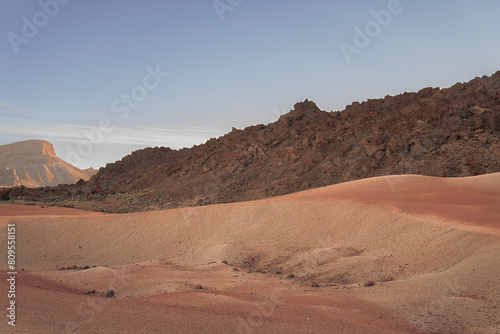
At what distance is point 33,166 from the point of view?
97125 mm

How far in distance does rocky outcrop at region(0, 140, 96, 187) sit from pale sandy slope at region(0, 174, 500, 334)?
86.5 m

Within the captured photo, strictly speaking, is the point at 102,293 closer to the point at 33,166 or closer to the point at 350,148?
the point at 350,148

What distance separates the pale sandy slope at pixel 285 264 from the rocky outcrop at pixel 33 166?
86463 millimetres

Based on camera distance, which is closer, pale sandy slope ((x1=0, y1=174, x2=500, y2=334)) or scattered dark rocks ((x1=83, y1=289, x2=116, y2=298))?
pale sandy slope ((x1=0, y1=174, x2=500, y2=334))

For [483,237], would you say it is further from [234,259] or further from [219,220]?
[219,220]

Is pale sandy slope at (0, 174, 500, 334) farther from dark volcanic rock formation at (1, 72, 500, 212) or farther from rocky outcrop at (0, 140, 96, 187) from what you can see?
rocky outcrop at (0, 140, 96, 187)

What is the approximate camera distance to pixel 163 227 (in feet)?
42.1

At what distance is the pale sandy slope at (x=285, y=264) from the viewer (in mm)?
5527

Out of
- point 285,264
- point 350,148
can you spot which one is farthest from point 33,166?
point 285,264

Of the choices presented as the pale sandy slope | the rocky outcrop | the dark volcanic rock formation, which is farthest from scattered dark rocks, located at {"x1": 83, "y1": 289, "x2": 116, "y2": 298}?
the rocky outcrop

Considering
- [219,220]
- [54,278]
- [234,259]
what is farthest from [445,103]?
[54,278]

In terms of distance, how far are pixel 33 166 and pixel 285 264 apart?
102049mm

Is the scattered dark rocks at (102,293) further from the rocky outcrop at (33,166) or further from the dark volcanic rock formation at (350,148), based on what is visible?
the rocky outcrop at (33,166)

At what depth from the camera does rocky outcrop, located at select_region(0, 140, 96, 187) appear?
302 feet
